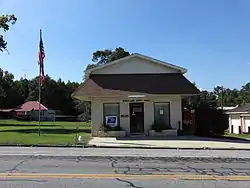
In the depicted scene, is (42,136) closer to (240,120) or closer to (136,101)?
(136,101)

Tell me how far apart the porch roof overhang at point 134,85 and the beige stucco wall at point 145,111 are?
671mm

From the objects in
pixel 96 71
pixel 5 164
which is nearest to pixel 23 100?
pixel 96 71

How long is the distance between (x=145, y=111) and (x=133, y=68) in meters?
3.79

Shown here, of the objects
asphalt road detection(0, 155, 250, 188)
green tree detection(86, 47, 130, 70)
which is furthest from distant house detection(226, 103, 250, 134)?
asphalt road detection(0, 155, 250, 188)

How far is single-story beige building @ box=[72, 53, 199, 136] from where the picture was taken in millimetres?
29641

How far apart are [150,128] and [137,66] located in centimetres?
504

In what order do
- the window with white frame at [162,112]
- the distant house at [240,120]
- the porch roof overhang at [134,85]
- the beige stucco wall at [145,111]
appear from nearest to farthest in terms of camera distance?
the porch roof overhang at [134,85]
the beige stucco wall at [145,111]
the window with white frame at [162,112]
the distant house at [240,120]

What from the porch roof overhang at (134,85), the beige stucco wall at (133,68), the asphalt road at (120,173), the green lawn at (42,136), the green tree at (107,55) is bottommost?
the asphalt road at (120,173)

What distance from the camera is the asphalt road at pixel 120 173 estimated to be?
9.34 m

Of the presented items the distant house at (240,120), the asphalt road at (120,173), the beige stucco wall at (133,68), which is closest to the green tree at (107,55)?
the distant house at (240,120)

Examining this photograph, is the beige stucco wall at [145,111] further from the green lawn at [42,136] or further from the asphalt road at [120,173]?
the asphalt road at [120,173]

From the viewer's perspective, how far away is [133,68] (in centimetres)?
3241

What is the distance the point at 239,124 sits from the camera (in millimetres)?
59812

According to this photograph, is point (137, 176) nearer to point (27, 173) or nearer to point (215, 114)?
point (27, 173)
